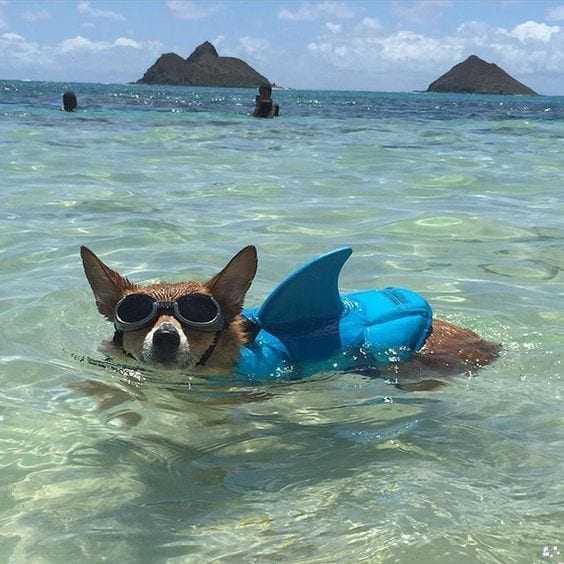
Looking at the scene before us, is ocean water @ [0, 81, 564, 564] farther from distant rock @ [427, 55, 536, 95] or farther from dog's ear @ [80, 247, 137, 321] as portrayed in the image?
distant rock @ [427, 55, 536, 95]

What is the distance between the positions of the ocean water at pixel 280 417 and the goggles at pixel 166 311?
0.34 metres

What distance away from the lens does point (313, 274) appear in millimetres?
4340

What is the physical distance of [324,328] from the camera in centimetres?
454

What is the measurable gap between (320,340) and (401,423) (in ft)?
A: 2.20

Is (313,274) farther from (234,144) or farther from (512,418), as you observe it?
(234,144)

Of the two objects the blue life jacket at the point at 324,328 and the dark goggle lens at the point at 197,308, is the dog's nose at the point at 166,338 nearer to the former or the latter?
the dark goggle lens at the point at 197,308

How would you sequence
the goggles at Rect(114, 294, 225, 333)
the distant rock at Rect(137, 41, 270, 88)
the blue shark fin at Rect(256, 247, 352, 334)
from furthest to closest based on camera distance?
the distant rock at Rect(137, 41, 270, 88), the blue shark fin at Rect(256, 247, 352, 334), the goggles at Rect(114, 294, 225, 333)

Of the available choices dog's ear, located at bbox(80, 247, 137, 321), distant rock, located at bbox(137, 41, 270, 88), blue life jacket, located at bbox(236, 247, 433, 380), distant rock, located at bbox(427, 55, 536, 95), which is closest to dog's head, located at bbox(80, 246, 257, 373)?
dog's ear, located at bbox(80, 247, 137, 321)

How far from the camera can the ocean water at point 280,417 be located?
3.02 m

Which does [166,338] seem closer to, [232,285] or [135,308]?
[135,308]

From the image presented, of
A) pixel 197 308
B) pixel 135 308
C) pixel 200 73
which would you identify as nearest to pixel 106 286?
pixel 135 308

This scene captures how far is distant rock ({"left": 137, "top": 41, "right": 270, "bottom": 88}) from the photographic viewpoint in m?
161

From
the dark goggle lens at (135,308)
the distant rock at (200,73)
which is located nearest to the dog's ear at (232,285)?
the dark goggle lens at (135,308)

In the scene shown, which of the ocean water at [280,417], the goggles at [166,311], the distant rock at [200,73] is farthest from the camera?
the distant rock at [200,73]
